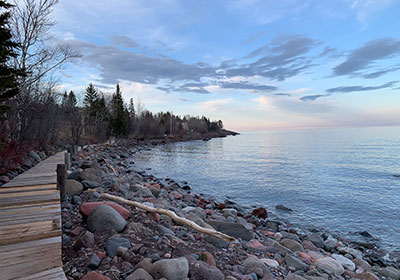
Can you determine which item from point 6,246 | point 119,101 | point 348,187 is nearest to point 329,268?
point 6,246

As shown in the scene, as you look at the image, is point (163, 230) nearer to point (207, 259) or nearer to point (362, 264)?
point (207, 259)

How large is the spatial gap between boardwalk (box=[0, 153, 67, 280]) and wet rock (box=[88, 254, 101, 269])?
46 cm

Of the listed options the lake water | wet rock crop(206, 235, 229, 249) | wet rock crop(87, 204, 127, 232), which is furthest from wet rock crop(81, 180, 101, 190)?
the lake water

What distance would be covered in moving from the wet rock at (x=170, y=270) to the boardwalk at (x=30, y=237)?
1.06 meters

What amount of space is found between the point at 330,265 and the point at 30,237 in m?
6.11

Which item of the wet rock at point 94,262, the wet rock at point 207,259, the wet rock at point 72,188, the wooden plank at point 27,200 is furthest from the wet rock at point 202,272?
the wet rock at point 72,188

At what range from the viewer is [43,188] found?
18.5 feet

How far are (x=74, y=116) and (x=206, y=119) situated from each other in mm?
109314

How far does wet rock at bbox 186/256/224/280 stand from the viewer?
10.3ft

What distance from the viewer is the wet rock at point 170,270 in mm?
2900

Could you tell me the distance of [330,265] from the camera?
5512 millimetres

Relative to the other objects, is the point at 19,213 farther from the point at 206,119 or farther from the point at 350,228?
the point at 206,119

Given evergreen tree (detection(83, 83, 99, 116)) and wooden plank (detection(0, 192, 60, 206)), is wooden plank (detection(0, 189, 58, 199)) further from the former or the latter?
evergreen tree (detection(83, 83, 99, 116))

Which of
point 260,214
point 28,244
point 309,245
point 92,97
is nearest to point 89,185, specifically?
point 28,244
